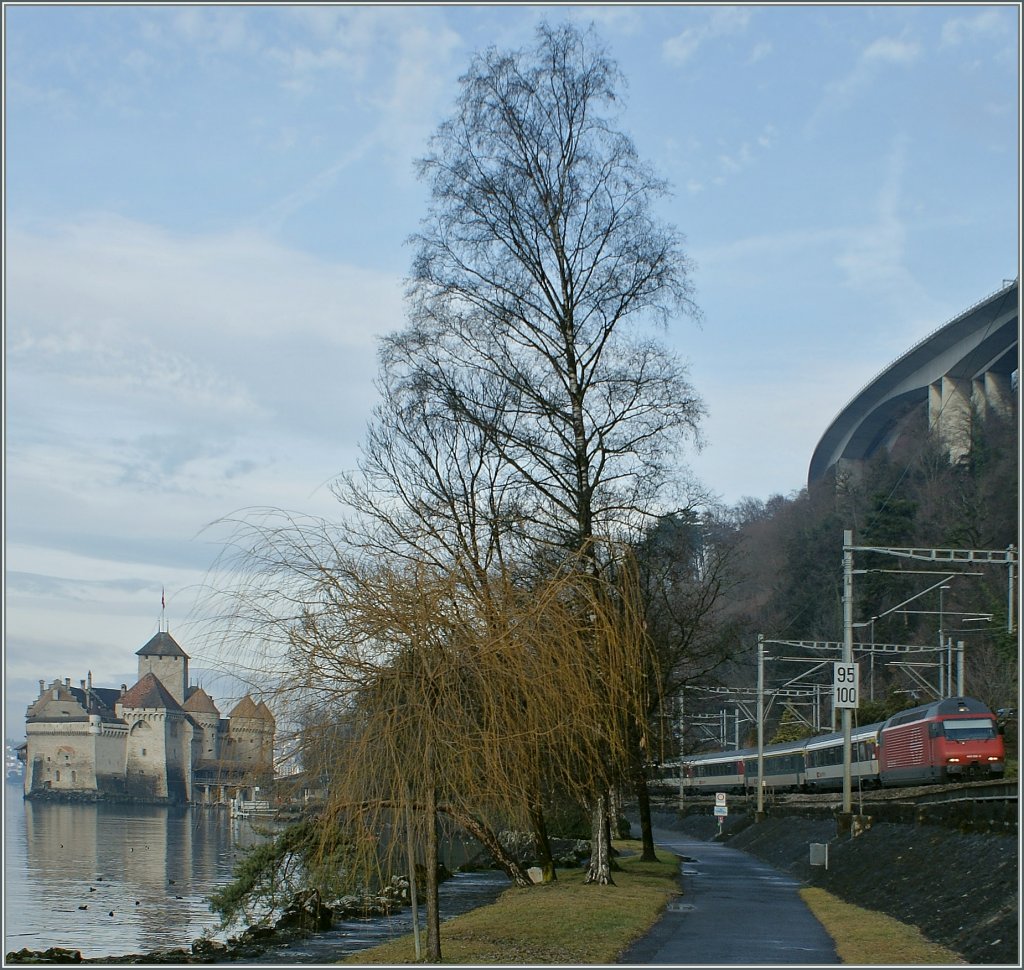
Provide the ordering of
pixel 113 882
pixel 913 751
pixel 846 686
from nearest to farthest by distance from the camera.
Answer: pixel 846 686 < pixel 913 751 < pixel 113 882

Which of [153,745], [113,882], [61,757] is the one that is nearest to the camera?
[113,882]

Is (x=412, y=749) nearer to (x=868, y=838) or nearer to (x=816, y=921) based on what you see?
(x=816, y=921)

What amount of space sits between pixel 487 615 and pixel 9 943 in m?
18.6

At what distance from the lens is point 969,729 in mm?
38844

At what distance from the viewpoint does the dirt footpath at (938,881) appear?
13891 mm

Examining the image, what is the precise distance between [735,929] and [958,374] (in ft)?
262

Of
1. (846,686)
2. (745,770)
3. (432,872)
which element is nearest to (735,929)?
(432,872)

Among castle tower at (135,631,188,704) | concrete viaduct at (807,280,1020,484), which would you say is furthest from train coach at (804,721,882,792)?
castle tower at (135,631,188,704)

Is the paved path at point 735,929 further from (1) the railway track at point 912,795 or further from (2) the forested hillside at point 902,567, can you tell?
(2) the forested hillside at point 902,567

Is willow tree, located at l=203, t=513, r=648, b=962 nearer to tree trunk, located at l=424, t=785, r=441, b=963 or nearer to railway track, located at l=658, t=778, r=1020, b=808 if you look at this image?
tree trunk, located at l=424, t=785, r=441, b=963

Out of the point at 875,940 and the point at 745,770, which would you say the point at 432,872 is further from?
the point at 745,770

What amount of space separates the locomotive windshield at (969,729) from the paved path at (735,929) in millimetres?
11570

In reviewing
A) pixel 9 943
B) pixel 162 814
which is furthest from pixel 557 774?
pixel 162 814

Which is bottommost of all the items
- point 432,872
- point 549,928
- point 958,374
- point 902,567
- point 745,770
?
point 745,770
